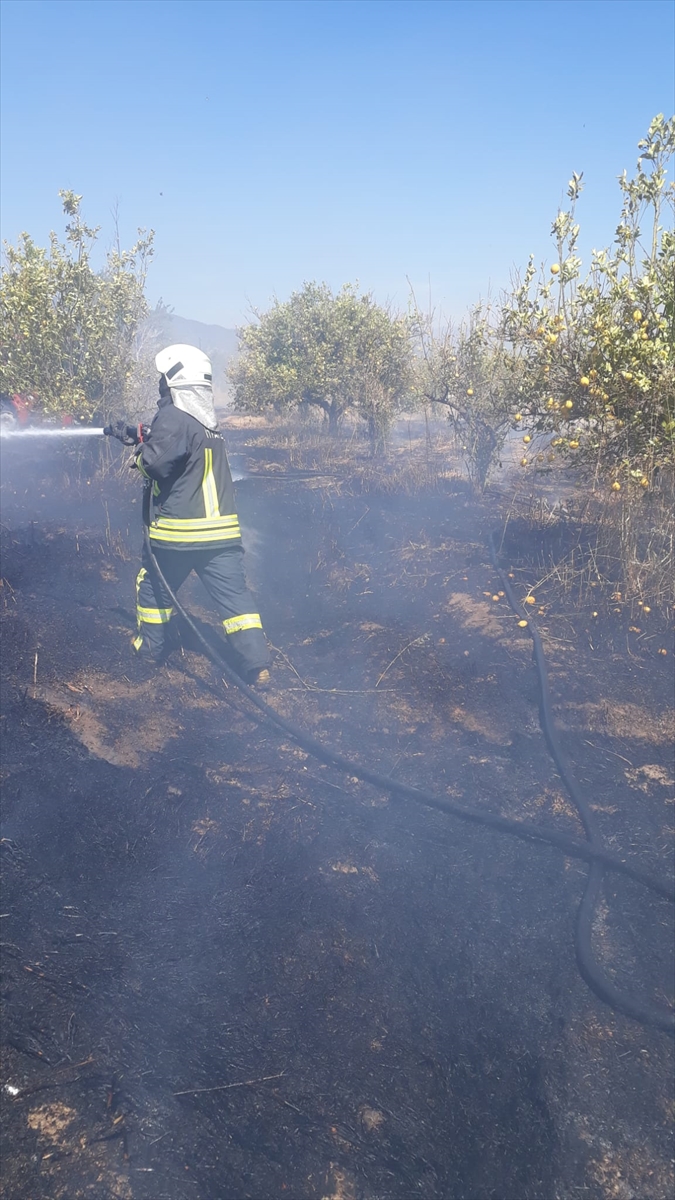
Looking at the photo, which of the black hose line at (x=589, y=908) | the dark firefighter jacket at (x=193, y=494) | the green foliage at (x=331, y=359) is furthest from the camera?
the green foliage at (x=331, y=359)

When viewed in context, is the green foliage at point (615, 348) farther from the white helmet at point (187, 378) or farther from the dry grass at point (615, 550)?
the white helmet at point (187, 378)

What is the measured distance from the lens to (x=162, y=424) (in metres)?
4.51

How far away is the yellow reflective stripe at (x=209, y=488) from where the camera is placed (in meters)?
4.72

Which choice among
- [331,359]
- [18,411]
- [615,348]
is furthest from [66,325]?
[615,348]

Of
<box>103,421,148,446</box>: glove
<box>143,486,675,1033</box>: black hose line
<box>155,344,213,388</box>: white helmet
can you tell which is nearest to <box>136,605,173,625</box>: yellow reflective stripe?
<box>143,486,675,1033</box>: black hose line

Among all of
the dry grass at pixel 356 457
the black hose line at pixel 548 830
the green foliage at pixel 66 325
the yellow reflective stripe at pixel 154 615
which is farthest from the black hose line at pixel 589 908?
the green foliage at pixel 66 325

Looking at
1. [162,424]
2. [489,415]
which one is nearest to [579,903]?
[162,424]

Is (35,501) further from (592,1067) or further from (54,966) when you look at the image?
(592,1067)

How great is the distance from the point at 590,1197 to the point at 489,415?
299 inches

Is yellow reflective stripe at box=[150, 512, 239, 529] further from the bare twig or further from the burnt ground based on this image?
the bare twig

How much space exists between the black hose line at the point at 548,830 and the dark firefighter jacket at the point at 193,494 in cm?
23

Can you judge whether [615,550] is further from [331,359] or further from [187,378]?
[331,359]

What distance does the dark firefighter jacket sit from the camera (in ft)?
15.1

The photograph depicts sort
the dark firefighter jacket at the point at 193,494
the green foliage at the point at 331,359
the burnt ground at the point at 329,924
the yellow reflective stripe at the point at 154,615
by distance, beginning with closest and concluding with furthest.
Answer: the burnt ground at the point at 329,924 → the dark firefighter jacket at the point at 193,494 → the yellow reflective stripe at the point at 154,615 → the green foliage at the point at 331,359
